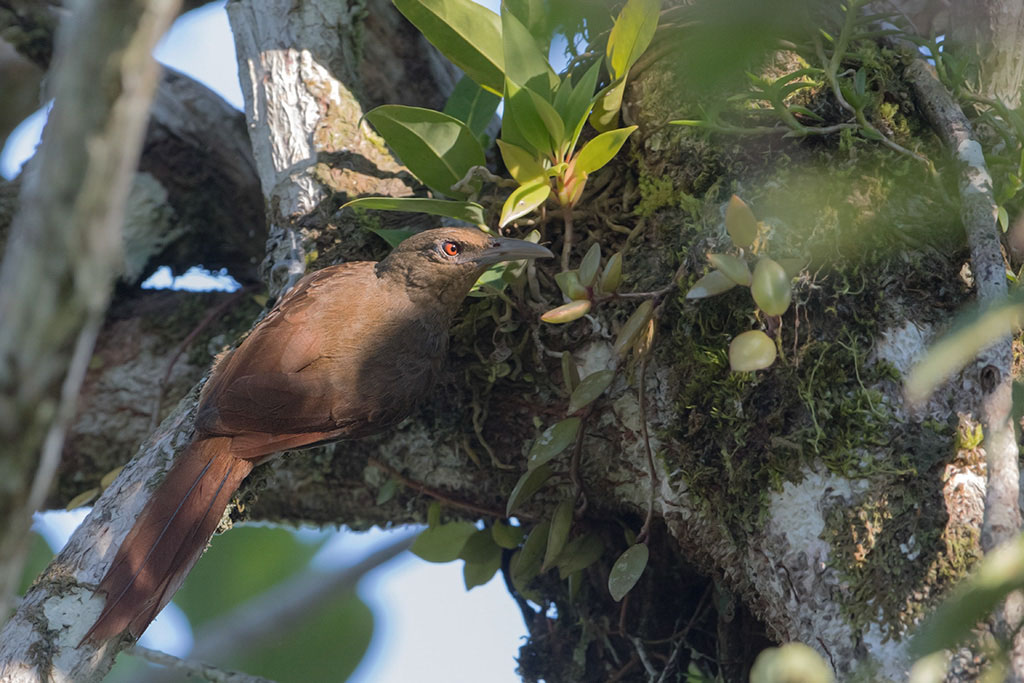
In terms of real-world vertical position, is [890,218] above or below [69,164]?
below

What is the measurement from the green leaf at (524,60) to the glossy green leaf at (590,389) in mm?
756

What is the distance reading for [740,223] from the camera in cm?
205

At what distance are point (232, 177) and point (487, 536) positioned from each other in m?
2.15

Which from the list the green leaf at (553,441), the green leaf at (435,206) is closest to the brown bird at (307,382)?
the green leaf at (435,206)

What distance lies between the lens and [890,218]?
2270mm

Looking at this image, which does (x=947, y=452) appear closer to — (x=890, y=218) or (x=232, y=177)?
(x=890, y=218)

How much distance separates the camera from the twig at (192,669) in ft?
7.70

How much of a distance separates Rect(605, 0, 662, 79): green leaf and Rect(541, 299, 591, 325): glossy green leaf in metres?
0.66

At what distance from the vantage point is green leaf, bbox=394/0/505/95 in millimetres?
2568

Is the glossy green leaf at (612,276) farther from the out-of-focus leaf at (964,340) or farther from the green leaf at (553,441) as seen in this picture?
the out-of-focus leaf at (964,340)

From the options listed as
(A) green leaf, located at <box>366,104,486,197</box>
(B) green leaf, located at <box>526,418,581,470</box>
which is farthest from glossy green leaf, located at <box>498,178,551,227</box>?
(B) green leaf, located at <box>526,418,581,470</box>

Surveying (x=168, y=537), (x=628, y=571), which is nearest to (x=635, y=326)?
(x=628, y=571)

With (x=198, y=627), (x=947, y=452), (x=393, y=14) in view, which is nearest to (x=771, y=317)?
(x=947, y=452)

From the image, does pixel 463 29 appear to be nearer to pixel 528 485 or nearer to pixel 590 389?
pixel 590 389
